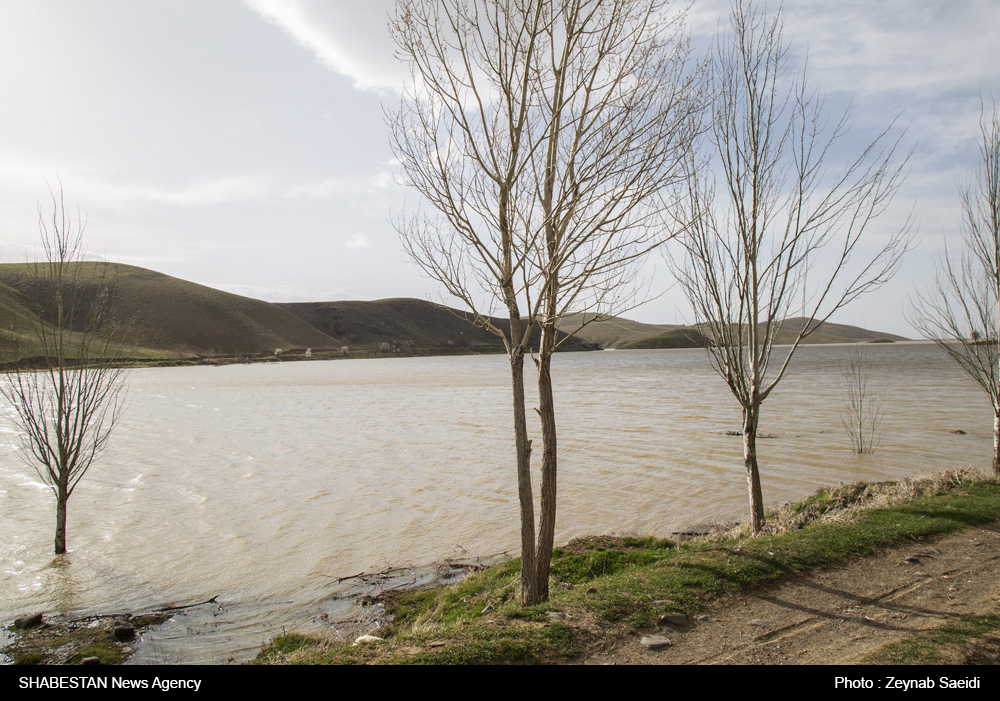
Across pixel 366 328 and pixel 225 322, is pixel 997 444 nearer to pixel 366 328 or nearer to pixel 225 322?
pixel 225 322

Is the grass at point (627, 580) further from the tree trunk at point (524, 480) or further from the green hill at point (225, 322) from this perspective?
the green hill at point (225, 322)

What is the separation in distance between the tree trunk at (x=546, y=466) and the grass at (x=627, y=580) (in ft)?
0.99

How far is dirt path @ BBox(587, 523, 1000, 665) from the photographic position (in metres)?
4.29

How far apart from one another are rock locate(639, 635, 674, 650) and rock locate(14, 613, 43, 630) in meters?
7.29

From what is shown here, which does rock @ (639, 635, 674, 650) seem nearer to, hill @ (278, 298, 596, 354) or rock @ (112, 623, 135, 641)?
rock @ (112, 623, 135, 641)

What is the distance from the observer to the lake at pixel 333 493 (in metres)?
8.52

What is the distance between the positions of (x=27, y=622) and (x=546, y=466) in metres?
6.63

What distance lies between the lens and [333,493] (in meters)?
14.5

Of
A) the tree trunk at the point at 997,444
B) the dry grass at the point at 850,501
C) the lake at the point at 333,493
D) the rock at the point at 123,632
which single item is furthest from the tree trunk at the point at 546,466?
the tree trunk at the point at 997,444

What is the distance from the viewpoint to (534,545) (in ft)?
19.3

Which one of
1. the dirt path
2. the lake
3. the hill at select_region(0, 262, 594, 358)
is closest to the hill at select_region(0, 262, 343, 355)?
the hill at select_region(0, 262, 594, 358)

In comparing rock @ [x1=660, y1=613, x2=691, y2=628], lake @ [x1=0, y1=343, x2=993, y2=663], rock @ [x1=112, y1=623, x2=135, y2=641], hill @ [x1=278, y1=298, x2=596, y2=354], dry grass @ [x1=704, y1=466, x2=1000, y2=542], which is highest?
hill @ [x1=278, y1=298, x2=596, y2=354]
